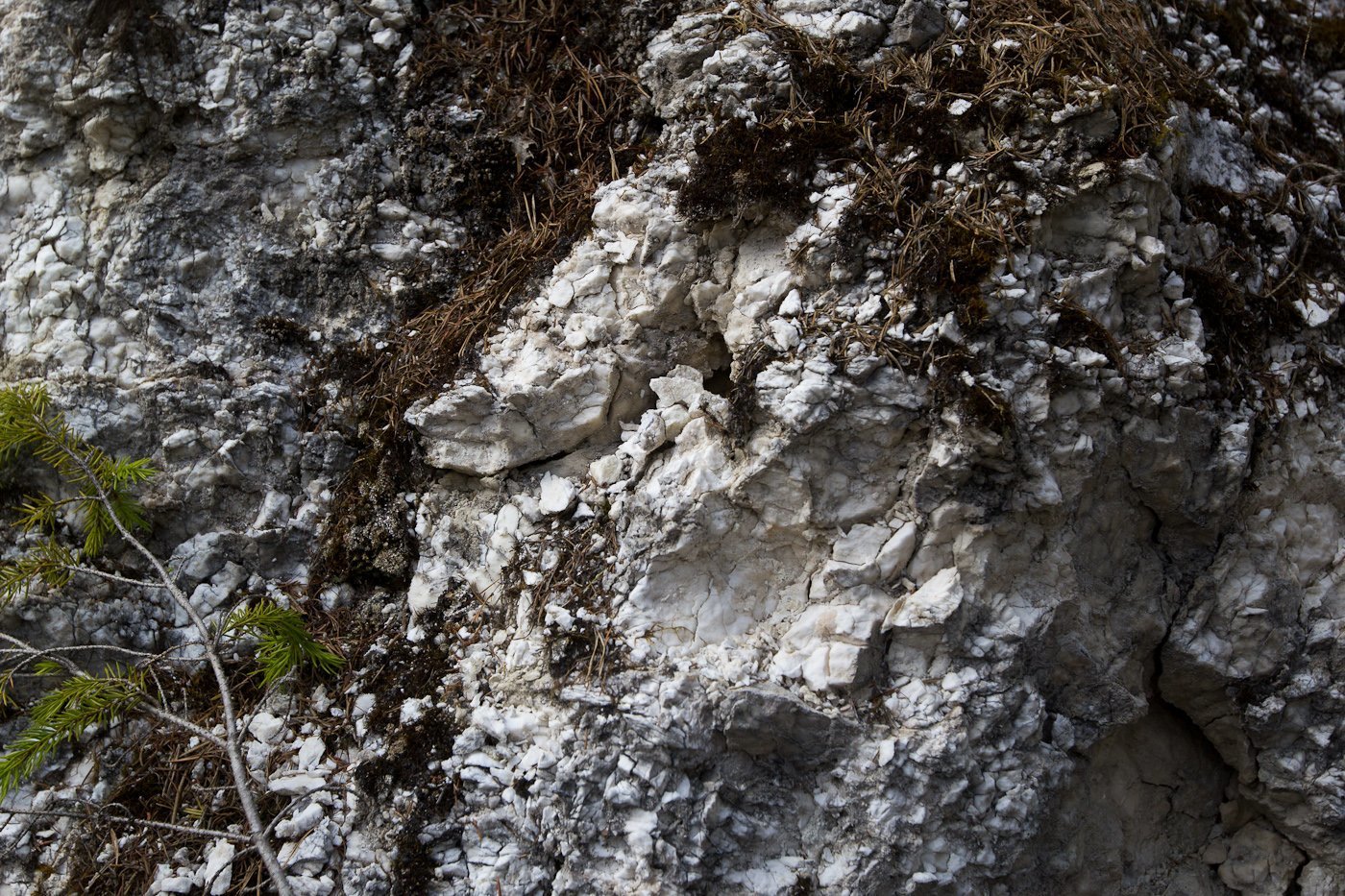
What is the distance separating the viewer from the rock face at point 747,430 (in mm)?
2814

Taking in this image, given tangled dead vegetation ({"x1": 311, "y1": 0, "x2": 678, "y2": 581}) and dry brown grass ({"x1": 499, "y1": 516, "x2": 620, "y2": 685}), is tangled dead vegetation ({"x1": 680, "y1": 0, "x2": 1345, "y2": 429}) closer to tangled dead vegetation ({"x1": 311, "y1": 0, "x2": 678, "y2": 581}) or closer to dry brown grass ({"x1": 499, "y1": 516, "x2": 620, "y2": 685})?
tangled dead vegetation ({"x1": 311, "y1": 0, "x2": 678, "y2": 581})

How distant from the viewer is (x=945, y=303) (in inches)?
115

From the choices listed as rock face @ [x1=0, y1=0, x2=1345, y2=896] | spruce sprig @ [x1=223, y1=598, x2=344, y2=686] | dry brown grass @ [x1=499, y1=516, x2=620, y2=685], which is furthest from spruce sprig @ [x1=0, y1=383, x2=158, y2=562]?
dry brown grass @ [x1=499, y1=516, x2=620, y2=685]

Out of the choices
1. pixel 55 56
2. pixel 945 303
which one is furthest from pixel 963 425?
pixel 55 56

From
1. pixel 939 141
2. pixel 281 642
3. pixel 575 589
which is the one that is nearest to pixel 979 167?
pixel 939 141

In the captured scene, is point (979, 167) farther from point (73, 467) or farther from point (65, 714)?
point (65, 714)

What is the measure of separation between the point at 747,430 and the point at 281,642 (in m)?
1.70

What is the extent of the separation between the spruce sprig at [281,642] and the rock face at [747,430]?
0.37 ft

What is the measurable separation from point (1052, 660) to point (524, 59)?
2932 millimetres

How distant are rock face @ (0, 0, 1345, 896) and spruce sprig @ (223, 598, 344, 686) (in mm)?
113

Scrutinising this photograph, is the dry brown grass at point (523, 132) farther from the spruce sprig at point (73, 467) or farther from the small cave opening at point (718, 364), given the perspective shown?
the spruce sprig at point (73, 467)

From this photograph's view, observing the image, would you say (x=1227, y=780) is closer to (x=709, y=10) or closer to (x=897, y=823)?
(x=897, y=823)

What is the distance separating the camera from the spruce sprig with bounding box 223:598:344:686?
317 cm

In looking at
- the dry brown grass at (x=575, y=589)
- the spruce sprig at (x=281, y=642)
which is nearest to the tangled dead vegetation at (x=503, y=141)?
the spruce sprig at (x=281, y=642)
